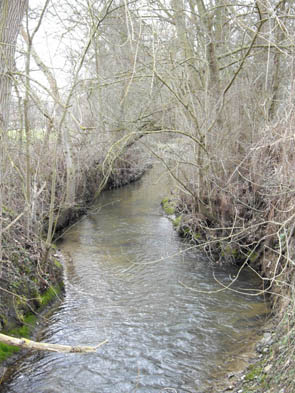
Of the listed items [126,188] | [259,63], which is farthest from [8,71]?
[126,188]

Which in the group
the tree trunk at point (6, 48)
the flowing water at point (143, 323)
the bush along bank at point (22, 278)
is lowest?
the flowing water at point (143, 323)

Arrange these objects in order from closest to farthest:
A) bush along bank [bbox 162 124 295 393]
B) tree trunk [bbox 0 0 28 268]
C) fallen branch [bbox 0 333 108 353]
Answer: fallen branch [bbox 0 333 108 353]
bush along bank [bbox 162 124 295 393]
tree trunk [bbox 0 0 28 268]

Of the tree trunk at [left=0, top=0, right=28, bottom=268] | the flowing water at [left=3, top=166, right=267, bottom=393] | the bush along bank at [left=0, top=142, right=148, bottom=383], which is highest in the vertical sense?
the tree trunk at [left=0, top=0, right=28, bottom=268]

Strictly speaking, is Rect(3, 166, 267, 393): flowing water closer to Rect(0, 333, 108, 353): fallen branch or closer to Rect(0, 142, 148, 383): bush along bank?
Rect(0, 142, 148, 383): bush along bank

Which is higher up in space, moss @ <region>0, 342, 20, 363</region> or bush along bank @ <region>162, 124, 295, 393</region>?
bush along bank @ <region>162, 124, 295, 393</region>

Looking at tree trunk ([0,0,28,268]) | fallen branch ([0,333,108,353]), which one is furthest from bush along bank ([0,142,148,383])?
fallen branch ([0,333,108,353])

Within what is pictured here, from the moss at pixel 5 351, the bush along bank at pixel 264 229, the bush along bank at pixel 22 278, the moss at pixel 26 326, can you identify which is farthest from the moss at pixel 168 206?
the moss at pixel 5 351

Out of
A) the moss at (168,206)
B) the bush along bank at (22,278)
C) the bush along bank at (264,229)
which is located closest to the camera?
the bush along bank at (264,229)

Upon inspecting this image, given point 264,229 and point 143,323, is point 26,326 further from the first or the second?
point 264,229

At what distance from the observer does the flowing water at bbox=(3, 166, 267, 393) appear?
5102 millimetres

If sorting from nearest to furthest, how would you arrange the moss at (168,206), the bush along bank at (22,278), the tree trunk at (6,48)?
the tree trunk at (6,48) → the bush along bank at (22,278) → the moss at (168,206)

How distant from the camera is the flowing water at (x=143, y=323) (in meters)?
5.10

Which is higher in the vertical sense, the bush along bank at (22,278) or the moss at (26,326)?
the bush along bank at (22,278)

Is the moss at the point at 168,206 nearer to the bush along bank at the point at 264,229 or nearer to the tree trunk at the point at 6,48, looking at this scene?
the bush along bank at the point at 264,229
